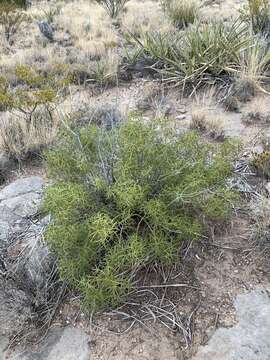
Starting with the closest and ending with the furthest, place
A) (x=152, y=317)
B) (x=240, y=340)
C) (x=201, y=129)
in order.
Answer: (x=240, y=340) < (x=152, y=317) < (x=201, y=129)

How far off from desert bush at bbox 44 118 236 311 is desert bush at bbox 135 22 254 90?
311cm

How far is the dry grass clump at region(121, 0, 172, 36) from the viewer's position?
9.20 meters

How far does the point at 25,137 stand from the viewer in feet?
15.7

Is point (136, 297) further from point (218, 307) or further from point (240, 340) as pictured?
point (240, 340)

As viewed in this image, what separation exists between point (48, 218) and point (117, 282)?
101 centimetres

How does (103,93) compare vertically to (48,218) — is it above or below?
below

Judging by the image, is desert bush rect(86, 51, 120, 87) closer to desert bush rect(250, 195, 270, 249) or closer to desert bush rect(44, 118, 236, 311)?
desert bush rect(44, 118, 236, 311)

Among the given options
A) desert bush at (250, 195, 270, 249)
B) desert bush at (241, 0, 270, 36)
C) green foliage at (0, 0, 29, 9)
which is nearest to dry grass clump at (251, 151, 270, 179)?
desert bush at (250, 195, 270, 249)

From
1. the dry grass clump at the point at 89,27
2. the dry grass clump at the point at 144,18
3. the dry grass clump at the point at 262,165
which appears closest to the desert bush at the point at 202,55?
the dry grass clump at the point at 89,27

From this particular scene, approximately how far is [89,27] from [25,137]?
20.0 feet

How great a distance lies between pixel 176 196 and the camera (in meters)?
2.76

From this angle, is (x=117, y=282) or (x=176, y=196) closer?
(x=117, y=282)

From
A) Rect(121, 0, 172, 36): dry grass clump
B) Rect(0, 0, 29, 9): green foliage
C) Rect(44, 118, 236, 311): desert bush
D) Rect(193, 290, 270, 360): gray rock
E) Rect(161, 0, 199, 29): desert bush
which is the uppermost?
Rect(44, 118, 236, 311): desert bush

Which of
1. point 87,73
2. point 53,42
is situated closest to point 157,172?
point 87,73
